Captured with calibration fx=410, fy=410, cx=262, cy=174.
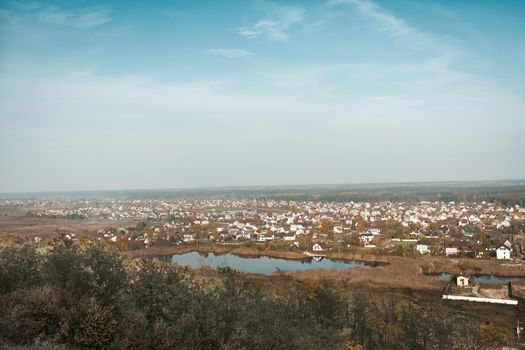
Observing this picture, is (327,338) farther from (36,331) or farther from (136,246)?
(136,246)

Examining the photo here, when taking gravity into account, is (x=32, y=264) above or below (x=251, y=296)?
above

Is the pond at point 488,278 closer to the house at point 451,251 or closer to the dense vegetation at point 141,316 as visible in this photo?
the house at point 451,251

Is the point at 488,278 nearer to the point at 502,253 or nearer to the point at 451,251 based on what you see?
the point at 502,253

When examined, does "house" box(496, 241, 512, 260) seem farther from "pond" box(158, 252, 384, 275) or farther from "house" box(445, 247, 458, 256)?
"pond" box(158, 252, 384, 275)

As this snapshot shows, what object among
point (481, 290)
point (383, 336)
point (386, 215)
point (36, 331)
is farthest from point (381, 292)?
point (386, 215)

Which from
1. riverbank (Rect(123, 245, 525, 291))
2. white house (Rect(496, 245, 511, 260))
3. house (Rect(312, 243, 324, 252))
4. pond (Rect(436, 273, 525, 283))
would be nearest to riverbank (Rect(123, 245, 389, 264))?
riverbank (Rect(123, 245, 525, 291))
